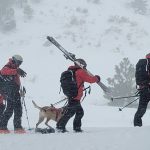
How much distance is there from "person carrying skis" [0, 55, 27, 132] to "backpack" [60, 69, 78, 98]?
1.33 m

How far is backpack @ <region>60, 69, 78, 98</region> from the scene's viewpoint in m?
9.31

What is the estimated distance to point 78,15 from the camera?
6297cm

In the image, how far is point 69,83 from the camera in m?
9.33

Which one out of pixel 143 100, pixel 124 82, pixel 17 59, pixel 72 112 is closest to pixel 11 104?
pixel 17 59

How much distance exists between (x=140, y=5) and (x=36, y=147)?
60949 mm

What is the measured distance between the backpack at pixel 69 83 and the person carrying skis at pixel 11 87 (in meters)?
1.33

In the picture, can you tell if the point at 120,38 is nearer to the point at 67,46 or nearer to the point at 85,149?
the point at 67,46

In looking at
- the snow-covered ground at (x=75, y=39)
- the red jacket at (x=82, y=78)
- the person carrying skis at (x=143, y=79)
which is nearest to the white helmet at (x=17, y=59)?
the red jacket at (x=82, y=78)

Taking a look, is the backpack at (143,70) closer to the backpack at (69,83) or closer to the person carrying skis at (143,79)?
the person carrying skis at (143,79)

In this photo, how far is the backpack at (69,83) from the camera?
9312 mm

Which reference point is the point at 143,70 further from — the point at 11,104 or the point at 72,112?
the point at 11,104

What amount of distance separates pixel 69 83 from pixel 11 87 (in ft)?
5.17

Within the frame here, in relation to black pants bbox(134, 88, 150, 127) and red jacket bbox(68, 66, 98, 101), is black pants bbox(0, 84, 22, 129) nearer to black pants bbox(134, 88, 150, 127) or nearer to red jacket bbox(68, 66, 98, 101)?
red jacket bbox(68, 66, 98, 101)

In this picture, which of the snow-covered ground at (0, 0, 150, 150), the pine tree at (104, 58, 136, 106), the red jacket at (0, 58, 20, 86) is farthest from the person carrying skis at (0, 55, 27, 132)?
the snow-covered ground at (0, 0, 150, 150)
